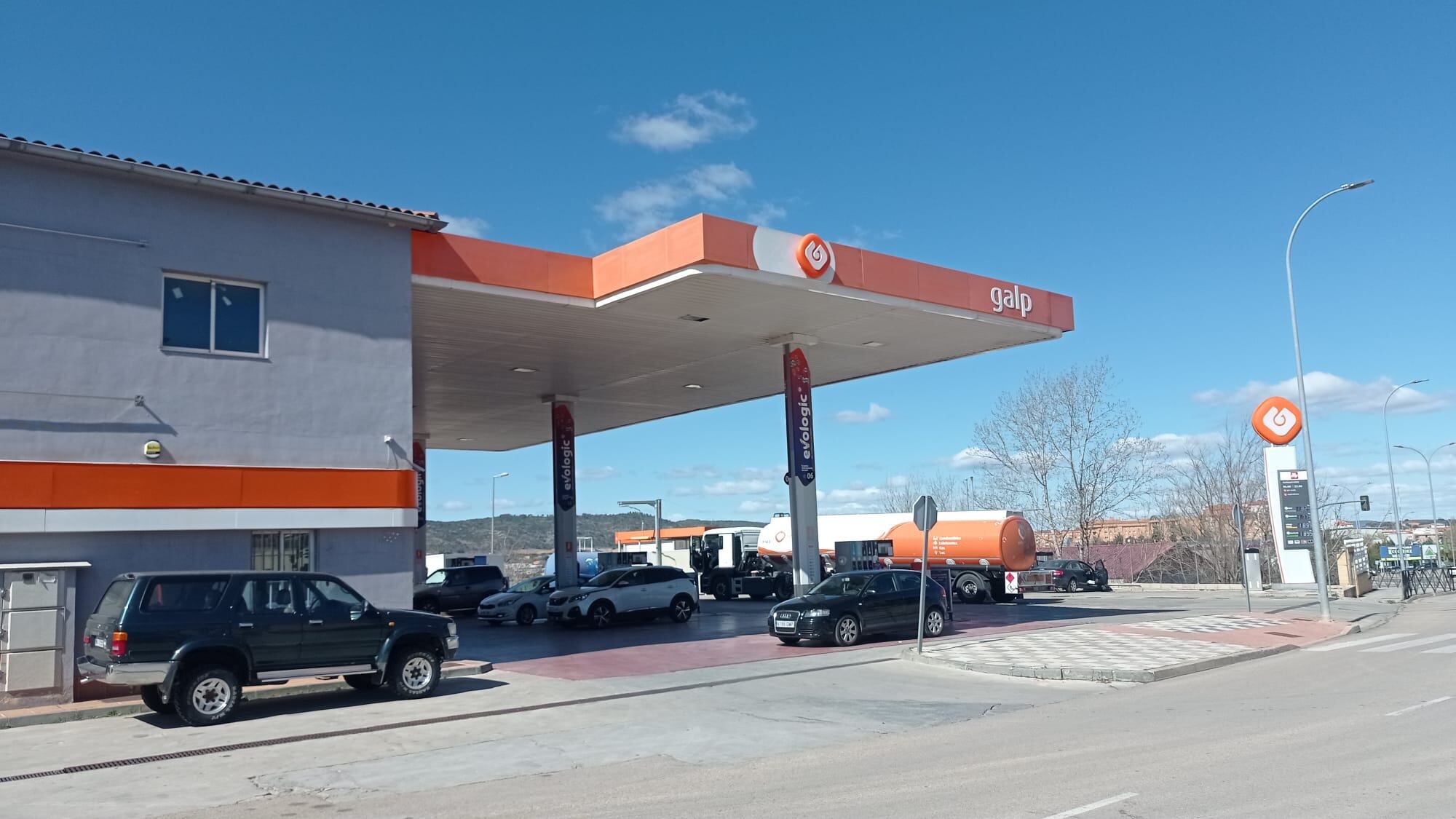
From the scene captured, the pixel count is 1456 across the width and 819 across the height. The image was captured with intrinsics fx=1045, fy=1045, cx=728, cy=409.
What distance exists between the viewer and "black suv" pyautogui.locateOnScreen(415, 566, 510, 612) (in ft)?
118

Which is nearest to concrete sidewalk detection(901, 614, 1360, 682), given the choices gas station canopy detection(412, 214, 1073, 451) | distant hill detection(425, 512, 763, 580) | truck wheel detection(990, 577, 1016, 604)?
gas station canopy detection(412, 214, 1073, 451)

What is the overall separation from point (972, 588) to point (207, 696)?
28.2 m

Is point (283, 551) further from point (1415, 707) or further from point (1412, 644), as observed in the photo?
point (1412, 644)

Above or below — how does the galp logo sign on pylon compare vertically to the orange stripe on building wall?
above

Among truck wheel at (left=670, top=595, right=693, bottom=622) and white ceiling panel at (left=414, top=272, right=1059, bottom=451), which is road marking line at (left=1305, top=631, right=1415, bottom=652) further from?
truck wheel at (left=670, top=595, right=693, bottom=622)

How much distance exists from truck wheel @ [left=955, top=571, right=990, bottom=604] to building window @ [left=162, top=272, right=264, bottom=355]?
26267 millimetres

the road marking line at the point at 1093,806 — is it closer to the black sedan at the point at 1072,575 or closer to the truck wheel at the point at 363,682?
the truck wheel at the point at 363,682

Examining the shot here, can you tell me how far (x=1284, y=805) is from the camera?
7219mm

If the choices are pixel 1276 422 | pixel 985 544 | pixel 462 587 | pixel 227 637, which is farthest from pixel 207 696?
pixel 1276 422

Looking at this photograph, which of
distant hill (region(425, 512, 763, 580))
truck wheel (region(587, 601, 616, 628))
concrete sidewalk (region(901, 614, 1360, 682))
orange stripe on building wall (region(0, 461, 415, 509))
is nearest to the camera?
orange stripe on building wall (region(0, 461, 415, 509))

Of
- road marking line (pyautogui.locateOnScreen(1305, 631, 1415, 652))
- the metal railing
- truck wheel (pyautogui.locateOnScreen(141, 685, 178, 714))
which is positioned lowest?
the metal railing

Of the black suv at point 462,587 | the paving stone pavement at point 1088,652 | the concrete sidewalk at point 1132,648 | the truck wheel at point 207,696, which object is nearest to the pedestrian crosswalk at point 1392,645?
the concrete sidewalk at point 1132,648

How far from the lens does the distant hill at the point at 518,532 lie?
10944 cm

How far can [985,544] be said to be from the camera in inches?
1407
